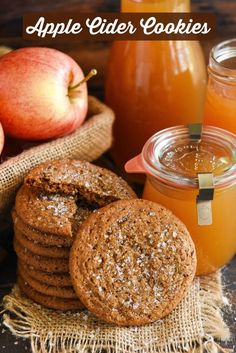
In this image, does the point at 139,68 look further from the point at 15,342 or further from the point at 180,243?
the point at 15,342

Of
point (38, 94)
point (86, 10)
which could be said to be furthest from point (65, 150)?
point (86, 10)

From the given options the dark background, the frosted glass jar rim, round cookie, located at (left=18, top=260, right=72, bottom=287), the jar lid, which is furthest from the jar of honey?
the dark background

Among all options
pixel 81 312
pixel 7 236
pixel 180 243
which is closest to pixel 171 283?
pixel 180 243

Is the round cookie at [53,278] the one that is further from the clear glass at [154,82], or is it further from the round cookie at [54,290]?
the clear glass at [154,82]

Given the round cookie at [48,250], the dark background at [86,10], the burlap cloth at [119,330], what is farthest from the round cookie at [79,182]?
the dark background at [86,10]

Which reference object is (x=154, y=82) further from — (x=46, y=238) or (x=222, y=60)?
(x=46, y=238)

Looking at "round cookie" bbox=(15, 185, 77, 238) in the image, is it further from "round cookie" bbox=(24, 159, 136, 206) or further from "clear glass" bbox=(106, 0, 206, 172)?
"clear glass" bbox=(106, 0, 206, 172)
